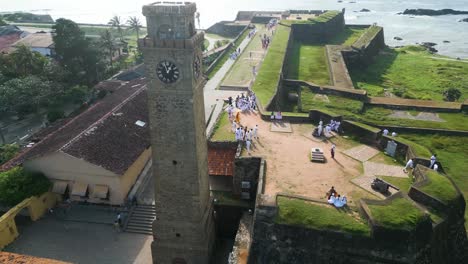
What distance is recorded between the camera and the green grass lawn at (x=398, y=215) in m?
17.7

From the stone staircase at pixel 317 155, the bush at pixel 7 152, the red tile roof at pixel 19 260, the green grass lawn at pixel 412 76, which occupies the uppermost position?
the stone staircase at pixel 317 155

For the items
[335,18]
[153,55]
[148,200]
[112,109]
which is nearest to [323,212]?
[153,55]

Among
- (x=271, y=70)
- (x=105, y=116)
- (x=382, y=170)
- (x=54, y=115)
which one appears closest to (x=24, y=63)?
(x=54, y=115)

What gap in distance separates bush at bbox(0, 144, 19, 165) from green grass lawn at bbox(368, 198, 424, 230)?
28129mm

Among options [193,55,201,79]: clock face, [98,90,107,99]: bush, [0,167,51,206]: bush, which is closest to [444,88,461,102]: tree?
[193,55,201,79]: clock face

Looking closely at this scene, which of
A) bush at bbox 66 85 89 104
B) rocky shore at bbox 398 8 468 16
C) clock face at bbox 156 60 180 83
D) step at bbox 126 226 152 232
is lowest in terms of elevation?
step at bbox 126 226 152 232

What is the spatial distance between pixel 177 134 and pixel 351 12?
398 feet

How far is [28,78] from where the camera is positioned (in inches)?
1615

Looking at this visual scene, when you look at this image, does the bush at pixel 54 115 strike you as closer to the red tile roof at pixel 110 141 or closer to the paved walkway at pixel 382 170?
the red tile roof at pixel 110 141

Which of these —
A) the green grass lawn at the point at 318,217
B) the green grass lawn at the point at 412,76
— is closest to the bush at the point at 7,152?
the green grass lawn at the point at 318,217

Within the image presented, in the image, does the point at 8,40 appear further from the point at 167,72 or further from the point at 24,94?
the point at 167,72

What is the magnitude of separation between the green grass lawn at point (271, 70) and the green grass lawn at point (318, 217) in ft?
49.3

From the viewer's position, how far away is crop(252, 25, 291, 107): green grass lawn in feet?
121

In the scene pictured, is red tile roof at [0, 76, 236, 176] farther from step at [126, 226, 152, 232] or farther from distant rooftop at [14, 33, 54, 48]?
distant rooftop at [14, 33, 54, 48]
